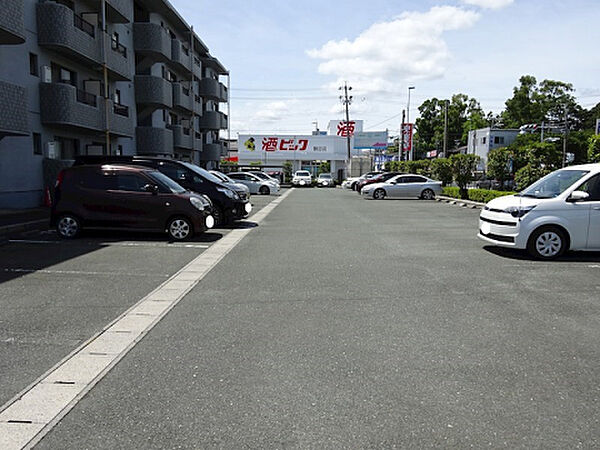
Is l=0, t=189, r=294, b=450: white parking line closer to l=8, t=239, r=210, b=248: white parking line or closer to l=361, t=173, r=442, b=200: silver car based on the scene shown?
l=8, t=239, r=210, b=248: white parking line

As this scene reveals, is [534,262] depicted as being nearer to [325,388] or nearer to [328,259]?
[328,259]

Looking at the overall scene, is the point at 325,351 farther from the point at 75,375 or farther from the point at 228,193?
the point at 228,193

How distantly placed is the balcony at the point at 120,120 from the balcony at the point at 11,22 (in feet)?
22.9

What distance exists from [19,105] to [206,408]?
49.0ft

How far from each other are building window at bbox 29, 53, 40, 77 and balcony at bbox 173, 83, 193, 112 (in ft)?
49.6

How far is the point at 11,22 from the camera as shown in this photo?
→ 563 inches

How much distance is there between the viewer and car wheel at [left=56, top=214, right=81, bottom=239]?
11.2 meters

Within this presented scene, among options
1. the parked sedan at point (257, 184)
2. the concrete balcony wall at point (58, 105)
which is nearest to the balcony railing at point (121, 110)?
the concrete balcony wall at point (58, 105)

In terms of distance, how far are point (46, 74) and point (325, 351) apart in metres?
18.7

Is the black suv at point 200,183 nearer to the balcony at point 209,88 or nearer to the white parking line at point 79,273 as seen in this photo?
the white parking line at point 79,273

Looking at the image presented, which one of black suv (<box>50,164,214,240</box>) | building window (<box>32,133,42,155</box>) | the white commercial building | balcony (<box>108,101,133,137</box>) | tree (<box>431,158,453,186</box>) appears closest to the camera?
black suv (<box>50,164,214,240</box>)

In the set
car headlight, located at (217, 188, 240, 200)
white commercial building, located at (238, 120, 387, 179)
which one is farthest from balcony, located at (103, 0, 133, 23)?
white commercial building, located at (238, 120, 387, 179)

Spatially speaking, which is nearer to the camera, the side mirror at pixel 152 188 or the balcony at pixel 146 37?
the side mirror at pixel 152 188

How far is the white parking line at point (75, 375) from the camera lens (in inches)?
123
